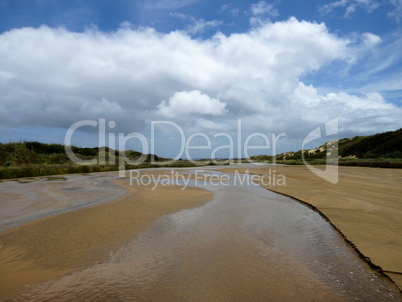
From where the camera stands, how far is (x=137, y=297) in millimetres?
2369

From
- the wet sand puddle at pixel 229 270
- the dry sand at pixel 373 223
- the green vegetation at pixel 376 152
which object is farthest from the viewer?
the green vegetation at pixel 376 152

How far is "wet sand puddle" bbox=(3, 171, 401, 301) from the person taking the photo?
2.38 metres

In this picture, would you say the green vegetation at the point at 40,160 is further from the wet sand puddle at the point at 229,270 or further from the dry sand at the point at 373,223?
the dry sand at the point at 373,223

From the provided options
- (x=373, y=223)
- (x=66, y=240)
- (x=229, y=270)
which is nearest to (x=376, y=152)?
(x=373, y=223)

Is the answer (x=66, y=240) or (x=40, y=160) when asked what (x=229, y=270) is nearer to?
(x=66, y=240)

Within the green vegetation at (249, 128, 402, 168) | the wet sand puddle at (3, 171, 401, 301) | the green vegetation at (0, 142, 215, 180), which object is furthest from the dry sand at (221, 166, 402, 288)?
the green vegetation at (0, 142, 215, 180)

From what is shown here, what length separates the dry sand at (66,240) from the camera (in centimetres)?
295

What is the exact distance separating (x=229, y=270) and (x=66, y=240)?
304 centimetres

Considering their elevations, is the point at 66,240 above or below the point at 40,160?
below

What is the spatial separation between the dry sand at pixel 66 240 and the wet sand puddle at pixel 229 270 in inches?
11.1

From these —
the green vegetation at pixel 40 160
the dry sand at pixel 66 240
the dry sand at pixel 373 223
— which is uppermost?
the green vegetation at pixel 40 160

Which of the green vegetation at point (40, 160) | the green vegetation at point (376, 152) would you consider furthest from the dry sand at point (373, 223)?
the green vegetation at point (40, 160)

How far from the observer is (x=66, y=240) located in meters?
Answer: 4.09

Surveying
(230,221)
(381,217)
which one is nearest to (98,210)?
(230,221)
